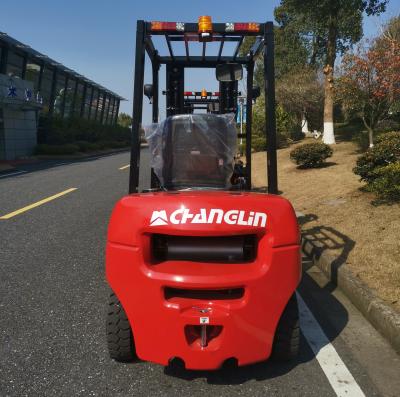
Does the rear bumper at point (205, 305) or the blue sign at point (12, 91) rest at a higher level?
the blue sign at point (12, 91)

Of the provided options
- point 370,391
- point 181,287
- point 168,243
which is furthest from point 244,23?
point 370,391

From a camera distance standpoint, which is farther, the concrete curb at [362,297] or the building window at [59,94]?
the building window at [59,94]

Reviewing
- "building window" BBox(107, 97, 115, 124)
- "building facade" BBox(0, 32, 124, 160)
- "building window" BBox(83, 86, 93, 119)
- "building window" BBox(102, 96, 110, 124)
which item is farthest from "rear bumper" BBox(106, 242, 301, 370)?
"building window" BBox(107, 97, 115, 124)

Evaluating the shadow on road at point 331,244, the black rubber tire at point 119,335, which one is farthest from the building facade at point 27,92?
the black rubber tire at point 119,335

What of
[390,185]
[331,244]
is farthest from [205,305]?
[390,185]

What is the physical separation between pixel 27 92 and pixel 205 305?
2714 cm

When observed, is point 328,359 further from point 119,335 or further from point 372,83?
point 372,83

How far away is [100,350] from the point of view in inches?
127

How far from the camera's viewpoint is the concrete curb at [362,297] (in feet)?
11.0

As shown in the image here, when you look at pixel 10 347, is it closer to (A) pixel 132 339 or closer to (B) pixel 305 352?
(A) pixel 132 339

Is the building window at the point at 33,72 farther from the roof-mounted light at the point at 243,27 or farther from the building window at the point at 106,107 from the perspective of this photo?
the roof-mounted light at the point at 243,27

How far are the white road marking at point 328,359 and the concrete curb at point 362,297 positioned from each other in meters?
0.48

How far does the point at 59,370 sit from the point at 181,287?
113 cm

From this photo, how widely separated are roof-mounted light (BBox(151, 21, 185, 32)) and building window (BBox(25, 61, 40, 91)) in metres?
31.4
